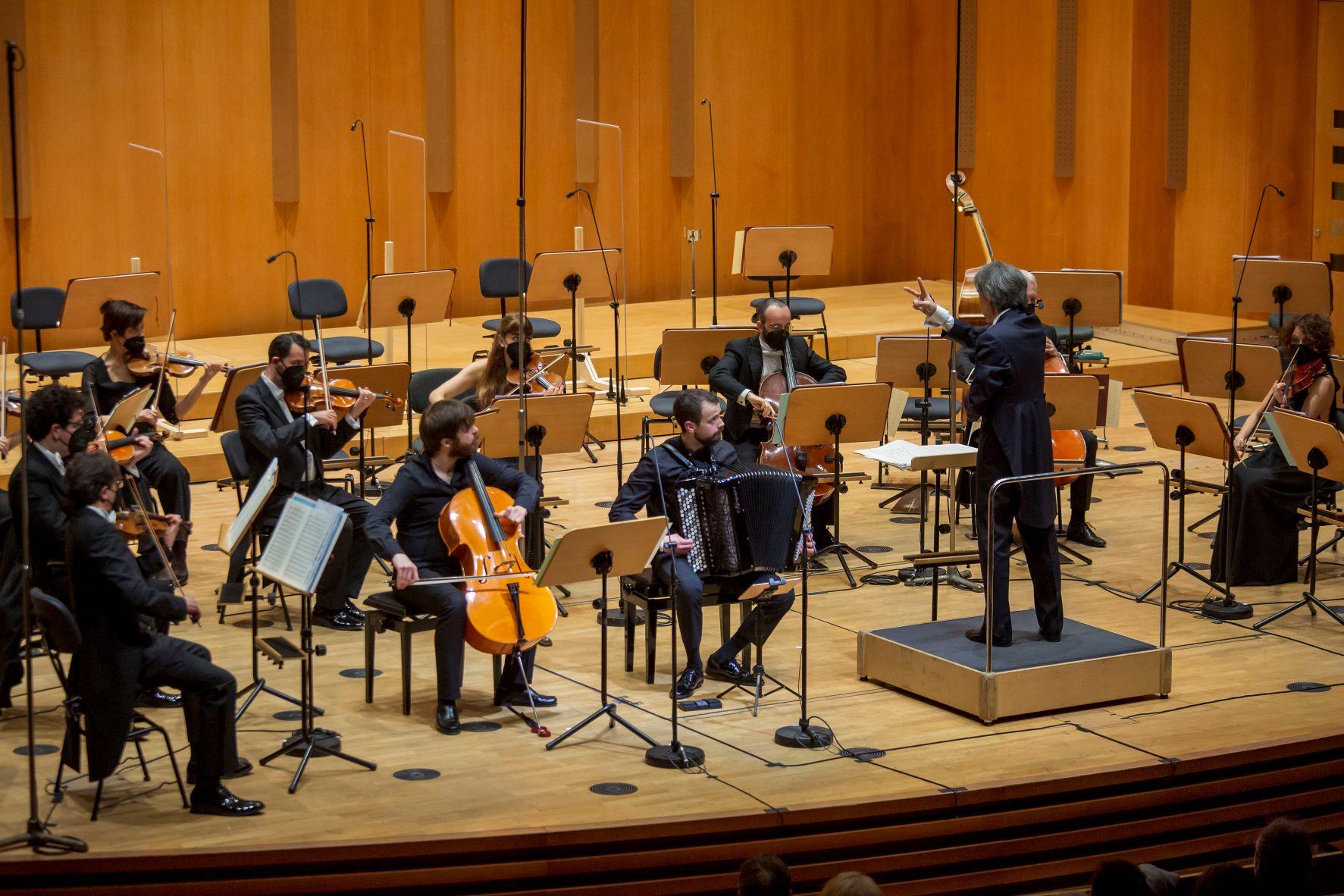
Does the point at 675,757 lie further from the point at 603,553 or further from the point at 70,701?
the point at 70,701

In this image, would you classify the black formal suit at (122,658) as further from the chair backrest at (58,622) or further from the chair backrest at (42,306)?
the chair backrest at (42,306)

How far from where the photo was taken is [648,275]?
1327 cm

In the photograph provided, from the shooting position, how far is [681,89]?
1309cm

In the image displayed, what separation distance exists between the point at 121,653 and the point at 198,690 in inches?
10.1

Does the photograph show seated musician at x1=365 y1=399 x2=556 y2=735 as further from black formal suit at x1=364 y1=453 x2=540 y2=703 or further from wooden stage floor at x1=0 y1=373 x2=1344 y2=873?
wooden stage floor at x1=0 y1=373 x2=1344 y2=873

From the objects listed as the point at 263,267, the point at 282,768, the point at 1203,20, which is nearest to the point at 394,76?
the point at 263,267

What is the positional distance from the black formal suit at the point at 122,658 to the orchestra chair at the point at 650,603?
1.51m

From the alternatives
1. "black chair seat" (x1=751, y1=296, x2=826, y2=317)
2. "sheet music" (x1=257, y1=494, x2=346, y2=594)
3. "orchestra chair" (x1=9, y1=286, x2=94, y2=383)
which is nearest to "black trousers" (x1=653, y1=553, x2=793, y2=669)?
"sheet music" (x1=257, y1=494, x2=346, y2=594)

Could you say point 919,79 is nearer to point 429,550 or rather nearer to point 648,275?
point 648,275

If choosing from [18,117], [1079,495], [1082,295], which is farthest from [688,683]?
[18,117]

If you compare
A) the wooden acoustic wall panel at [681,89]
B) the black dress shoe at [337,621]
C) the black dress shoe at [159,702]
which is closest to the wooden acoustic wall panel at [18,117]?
the black dress shoe at [337,621]

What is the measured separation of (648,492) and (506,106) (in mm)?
6919

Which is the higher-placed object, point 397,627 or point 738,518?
point 738,518

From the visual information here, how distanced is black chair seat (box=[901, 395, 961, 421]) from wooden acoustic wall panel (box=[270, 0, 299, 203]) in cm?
509
